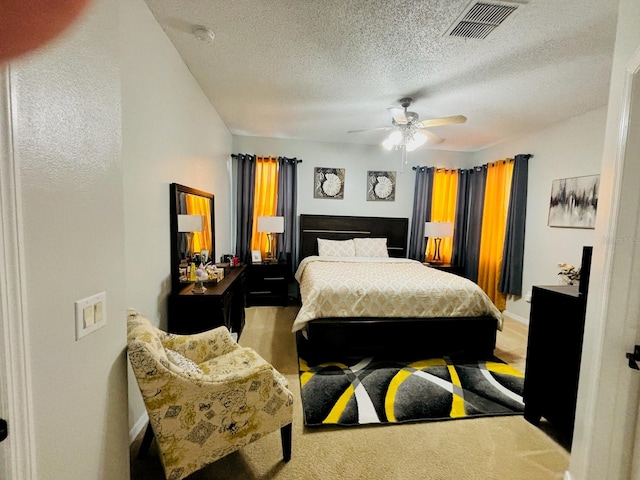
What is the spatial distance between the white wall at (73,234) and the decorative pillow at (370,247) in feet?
12.1

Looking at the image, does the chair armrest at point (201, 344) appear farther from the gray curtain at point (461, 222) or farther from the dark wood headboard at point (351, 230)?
the gray curtain at point (461, 222)

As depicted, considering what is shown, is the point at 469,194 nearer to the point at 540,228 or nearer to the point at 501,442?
the point at 540,228

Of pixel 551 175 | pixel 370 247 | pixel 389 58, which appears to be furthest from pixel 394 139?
pixel 551 175

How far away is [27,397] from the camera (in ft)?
1.95

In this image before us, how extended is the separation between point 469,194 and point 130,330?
5.17 m

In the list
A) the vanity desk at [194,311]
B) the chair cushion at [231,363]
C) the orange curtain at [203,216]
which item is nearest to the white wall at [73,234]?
the chair cushion at [231,363]

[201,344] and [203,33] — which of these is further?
[203,33]

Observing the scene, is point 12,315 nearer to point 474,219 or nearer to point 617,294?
point 617,294

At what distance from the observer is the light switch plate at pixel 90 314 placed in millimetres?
774

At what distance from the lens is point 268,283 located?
13.7 feet

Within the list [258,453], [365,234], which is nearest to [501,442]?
[258,453]

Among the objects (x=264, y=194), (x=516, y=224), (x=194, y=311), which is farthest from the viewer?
(x=264, y=194)

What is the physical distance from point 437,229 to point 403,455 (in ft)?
11.7

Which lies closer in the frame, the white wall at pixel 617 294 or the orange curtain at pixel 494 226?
the white wall at pixel 617 294
